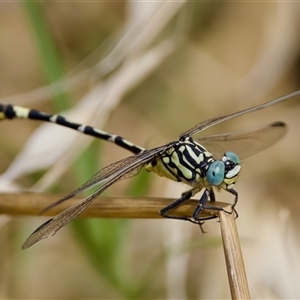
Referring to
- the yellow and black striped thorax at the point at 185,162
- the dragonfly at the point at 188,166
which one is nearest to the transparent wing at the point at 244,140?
the dragonfly at the point at 188,166

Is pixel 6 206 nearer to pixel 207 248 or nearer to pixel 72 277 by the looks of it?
pixel 72 277

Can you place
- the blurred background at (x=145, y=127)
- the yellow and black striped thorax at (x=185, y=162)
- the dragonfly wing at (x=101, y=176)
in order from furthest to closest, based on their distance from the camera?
the blurred background at (x=145, y=127) → the yellow and black striped thorax at (x=185, y=162) → the dragonfly wing at (x=101, y=176)

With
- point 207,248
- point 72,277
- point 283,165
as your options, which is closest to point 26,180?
point 72,277

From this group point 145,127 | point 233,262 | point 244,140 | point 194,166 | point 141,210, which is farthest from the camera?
point 145,127

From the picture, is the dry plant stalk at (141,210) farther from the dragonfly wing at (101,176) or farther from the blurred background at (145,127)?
the blurred background at (145,127)

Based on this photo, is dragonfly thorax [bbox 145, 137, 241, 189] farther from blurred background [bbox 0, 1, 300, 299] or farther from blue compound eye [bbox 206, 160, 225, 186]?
blurred background [bbox 0, 1, 300, 299]

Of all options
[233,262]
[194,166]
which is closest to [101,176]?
[194,166]

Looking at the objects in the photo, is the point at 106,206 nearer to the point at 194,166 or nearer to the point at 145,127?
the point at 194,166
